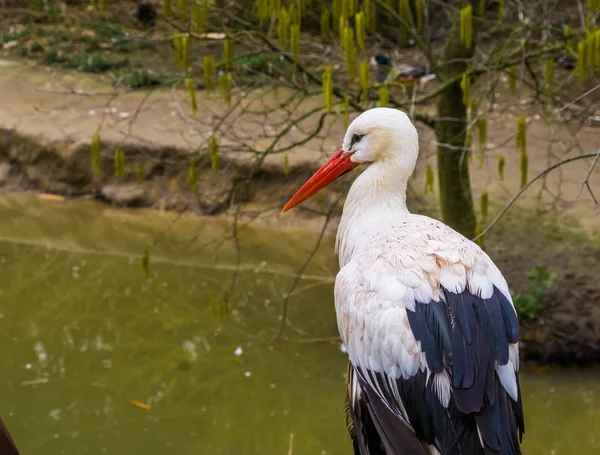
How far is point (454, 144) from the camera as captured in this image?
18.2ft

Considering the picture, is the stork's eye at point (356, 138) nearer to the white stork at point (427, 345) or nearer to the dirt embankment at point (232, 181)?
the white stork at point (427, 345)

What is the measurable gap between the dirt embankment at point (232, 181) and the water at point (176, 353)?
238mm

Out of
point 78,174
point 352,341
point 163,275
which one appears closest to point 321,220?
point 163,275

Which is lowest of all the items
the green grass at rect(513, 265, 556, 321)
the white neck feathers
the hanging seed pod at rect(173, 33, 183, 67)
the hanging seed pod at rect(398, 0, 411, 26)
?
the green grass at rect(513, 265, 556, 321)

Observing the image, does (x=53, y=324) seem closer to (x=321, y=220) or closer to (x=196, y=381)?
(x=196, y=381)

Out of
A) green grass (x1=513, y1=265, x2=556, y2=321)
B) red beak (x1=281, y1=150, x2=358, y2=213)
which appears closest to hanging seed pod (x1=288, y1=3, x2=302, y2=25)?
red beak (x1=281, y1=150, x2=358, y2=213)

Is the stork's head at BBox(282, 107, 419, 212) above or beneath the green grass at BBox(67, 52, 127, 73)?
above

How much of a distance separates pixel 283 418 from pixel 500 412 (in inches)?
93.5

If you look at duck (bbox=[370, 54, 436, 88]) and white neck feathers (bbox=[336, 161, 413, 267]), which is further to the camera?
duck (bbox=[370, 54, 436, 88])

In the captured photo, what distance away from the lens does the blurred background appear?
484 centimetres

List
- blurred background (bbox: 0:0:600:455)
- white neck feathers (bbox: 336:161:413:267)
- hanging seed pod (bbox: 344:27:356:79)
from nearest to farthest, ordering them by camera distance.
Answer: white neck feathers (bbox: 336:161:413:267) < hanging seed pod (bbox: 344:27:356:79) < blurred background (bbox: 0:0:600:455)

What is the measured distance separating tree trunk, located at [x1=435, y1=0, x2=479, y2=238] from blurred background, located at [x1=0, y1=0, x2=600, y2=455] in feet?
0.04

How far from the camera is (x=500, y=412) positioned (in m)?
2.84

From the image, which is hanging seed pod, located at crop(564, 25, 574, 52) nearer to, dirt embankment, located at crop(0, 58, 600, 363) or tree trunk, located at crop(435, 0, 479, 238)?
tree trunk, located at crop(435, 0, 479, 238)
